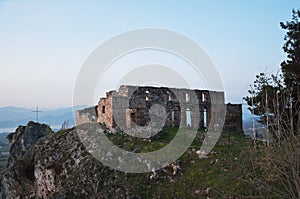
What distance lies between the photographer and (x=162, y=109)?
33.0 meters

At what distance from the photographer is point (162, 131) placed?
29.4 metres

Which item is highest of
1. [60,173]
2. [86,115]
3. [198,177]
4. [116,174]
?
[86,115]

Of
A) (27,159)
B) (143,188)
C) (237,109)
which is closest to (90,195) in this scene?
(143,188)

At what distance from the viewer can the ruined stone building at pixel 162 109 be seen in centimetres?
3120

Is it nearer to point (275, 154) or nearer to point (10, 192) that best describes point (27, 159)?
point (10, 192)

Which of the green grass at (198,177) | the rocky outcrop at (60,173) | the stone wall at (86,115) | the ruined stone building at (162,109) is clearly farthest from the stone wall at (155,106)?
the green grass at (198,177)

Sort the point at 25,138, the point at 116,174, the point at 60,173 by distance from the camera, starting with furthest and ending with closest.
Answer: the point at 25,138, the point at 60,173, the point at 116,174

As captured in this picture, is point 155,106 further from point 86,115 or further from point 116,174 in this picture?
point 116,174

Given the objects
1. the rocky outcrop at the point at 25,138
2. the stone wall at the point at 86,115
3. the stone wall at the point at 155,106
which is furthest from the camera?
the rocky outcrop at the point at 25,138

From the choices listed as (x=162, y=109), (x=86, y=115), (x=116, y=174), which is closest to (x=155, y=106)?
(x=162, y=109)

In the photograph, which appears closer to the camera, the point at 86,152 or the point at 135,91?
the point at 86,152

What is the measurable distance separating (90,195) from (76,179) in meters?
2.01

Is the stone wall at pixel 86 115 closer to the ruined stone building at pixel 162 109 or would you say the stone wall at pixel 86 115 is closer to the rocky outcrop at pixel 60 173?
the ruined stone building at pixel 162 109

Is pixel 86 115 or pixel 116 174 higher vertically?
pixel 86 115
